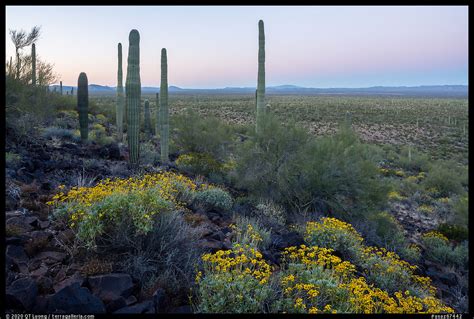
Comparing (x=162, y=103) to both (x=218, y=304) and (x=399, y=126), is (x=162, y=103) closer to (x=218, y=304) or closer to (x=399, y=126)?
(x=218, y=304)

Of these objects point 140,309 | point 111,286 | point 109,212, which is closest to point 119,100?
point 109,212

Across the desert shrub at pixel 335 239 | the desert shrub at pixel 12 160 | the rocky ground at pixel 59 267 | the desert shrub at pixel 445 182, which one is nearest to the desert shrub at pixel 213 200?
the rocky ground at pixel 59 267

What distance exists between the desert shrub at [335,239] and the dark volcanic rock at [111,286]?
12.0 feet

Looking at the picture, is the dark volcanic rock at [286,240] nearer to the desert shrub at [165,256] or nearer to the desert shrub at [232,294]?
the desert shrub at [165,256]

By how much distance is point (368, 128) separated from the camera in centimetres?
4016

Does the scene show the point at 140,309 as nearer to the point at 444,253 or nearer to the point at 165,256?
the point at 165,256

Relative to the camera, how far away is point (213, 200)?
8.09 meters

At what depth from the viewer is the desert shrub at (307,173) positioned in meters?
9.89

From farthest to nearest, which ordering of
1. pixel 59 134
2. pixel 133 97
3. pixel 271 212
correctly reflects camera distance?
1. pixel 59 134
2. pixel 133 97
3. pixel 271 212

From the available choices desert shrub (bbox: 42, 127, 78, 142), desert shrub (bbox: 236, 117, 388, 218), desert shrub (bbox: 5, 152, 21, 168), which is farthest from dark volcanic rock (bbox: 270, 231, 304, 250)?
desert shrub (bbox: 42, 127, 78, 142)

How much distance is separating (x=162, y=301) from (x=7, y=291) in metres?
1.47

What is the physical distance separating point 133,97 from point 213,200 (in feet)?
15.8

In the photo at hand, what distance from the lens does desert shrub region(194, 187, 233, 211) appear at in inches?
312

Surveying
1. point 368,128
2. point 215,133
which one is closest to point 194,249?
point 215,133
